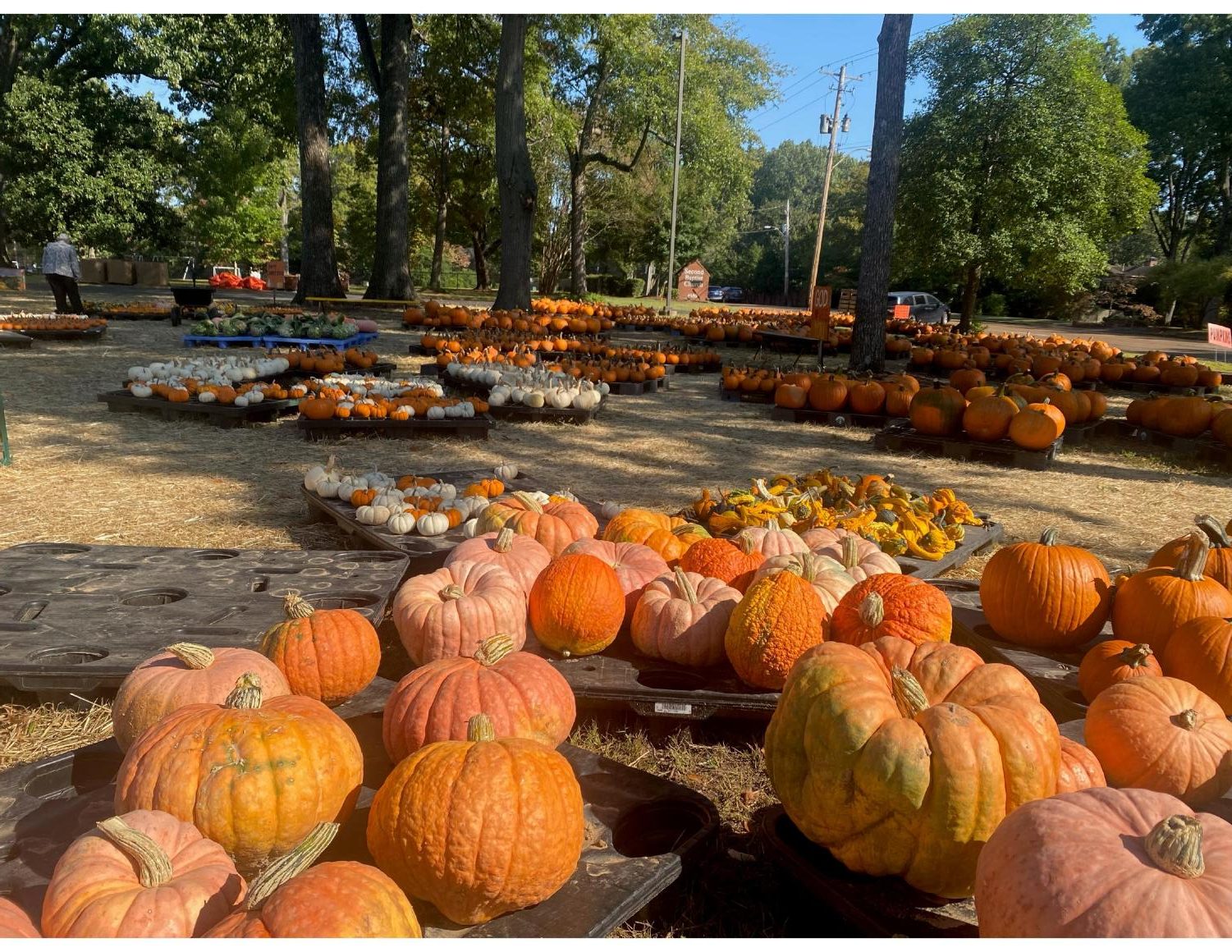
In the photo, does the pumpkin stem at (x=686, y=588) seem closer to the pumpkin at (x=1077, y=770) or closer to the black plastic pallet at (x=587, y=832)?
the black plastic pallet at (x=587, y=832)

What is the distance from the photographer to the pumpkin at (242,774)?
5.94ft

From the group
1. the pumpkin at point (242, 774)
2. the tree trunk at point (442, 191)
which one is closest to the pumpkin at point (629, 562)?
the pumpkin at point (242, 774)

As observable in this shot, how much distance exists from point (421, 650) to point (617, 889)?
1.27 meters

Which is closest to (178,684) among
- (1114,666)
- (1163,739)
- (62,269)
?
(1163,739)

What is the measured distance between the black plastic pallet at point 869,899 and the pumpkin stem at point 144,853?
1434mm

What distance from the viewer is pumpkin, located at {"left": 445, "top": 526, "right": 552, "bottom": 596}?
3.24 meters

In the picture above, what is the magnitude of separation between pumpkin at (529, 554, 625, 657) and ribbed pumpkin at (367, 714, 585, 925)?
1.13m

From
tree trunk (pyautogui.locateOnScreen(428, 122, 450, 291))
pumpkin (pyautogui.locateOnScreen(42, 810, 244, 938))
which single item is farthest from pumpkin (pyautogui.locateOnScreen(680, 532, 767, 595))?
tree trunk (pyautogui.locateOnScreen(428, 122, 450, 291))

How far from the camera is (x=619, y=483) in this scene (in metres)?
6.58

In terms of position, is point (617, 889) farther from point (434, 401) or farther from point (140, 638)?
point (434, 401)

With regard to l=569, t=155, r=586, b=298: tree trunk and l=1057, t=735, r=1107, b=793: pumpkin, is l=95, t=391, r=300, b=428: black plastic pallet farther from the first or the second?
l=569, t=155, r=586, b=298: tree trunk

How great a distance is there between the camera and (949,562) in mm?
4512

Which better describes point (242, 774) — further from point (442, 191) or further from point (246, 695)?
point (442, 191)

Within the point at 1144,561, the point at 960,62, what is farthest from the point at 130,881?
the point at 960,62
